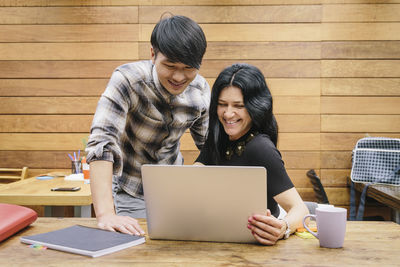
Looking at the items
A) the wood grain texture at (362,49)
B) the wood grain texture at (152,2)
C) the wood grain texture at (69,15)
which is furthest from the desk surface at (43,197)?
the wood grain texture at (362,49)

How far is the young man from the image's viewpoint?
53.8 inches

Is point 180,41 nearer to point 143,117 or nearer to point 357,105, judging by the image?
point 143,117

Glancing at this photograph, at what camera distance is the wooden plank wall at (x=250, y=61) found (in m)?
3.23

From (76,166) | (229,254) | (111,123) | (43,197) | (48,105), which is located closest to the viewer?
(229,254)

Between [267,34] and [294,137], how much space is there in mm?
892

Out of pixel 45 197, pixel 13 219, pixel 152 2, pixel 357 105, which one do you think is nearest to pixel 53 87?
pixel 152 2

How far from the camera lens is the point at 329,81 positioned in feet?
10.6

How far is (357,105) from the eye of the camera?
326 cm

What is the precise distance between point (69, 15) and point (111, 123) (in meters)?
2.20

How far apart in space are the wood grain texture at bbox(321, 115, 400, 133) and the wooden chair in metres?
2.48

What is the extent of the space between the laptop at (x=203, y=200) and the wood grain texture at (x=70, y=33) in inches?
96.6

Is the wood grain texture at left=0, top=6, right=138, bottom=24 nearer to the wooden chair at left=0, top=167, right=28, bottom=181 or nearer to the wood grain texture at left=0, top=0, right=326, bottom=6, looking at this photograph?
the wood grain texture at left=0, top=0, right=326, bottom=6

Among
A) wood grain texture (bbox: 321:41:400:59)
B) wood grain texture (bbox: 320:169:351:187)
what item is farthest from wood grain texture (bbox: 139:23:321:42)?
wood grain texture (bbox: 320:169:351:187)

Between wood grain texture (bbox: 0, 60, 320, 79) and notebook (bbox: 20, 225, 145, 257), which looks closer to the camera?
notebook (bbox: 20, 225, 145, 257)
